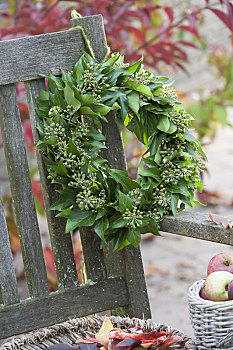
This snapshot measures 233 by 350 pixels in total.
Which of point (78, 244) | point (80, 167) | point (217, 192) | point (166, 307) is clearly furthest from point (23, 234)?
point (217, 192)

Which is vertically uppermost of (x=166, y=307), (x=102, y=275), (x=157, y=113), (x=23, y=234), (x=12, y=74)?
(x=12, y=74)

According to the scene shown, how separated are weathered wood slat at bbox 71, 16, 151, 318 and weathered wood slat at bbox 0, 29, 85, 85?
4 cm

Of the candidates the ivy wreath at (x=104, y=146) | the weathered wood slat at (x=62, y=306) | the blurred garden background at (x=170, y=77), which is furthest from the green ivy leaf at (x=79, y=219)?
the blurred garden background at (x=170, y=77)

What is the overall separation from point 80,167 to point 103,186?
0.09 m

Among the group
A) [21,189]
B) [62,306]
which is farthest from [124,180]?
[62,306]

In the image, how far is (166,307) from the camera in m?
2.73

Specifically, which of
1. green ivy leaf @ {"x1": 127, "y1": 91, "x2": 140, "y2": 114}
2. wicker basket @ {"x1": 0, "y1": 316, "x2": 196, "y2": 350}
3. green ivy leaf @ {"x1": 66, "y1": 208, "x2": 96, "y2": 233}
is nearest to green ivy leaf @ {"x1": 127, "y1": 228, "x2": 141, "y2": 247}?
green ivy leaf @ {"x1": 66, "y1": 208, "x2": 96, "y2": 233}

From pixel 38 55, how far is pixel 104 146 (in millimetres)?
296

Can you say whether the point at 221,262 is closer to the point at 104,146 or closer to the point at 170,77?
the point at 104,146

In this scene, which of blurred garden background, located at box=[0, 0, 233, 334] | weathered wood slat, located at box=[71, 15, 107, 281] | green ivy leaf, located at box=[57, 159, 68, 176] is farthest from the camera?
blurred garden background, located at box=[0, 0, 233, 334]

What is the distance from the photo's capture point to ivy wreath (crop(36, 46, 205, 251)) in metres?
1.37

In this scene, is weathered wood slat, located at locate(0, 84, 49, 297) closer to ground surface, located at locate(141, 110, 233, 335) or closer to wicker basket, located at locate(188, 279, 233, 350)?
wicker basket, located at locate(188, 279, 233, 350)

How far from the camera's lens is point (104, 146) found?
1.41 metres

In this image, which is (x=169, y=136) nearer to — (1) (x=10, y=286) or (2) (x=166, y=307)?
(1) (x=10, y=286)
